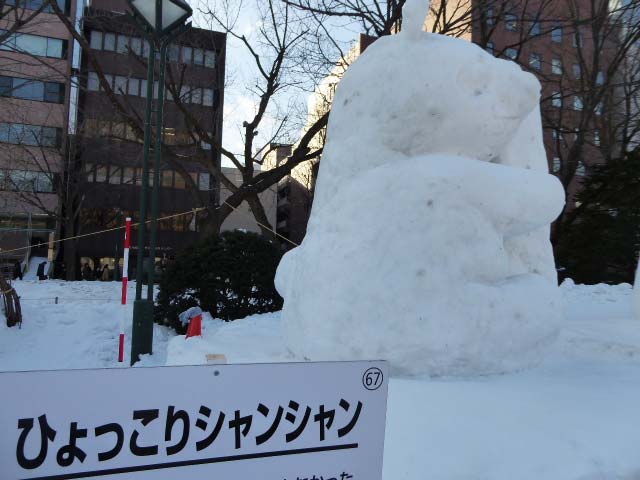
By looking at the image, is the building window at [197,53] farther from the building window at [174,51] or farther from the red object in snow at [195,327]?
the red object in snow at [195,327]

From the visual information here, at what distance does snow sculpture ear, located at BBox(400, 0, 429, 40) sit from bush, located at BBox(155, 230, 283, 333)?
15.0ft

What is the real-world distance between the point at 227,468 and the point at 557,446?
1.61 metres

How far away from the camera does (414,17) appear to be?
354 cm

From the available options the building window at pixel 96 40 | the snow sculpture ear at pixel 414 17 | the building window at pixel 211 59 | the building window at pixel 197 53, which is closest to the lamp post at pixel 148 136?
the snow sculpture ear at pixel 414 17

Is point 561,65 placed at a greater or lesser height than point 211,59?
lesser

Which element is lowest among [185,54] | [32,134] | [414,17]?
[414,17]

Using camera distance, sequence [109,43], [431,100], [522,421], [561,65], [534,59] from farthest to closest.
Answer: [109,43] < [561,65] < [534,59] < [431,100] < [522,421]

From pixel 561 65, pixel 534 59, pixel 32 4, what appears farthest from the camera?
pixel 32 4

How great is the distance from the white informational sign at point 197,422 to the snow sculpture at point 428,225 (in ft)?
5.32

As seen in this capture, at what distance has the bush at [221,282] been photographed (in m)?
7.34

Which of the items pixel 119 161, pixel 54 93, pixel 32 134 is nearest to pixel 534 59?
pixel 119 161

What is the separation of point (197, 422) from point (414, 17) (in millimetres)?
3146

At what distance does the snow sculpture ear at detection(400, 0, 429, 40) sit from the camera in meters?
3.52

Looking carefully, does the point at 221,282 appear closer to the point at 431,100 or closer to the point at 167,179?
the point at 431,100
